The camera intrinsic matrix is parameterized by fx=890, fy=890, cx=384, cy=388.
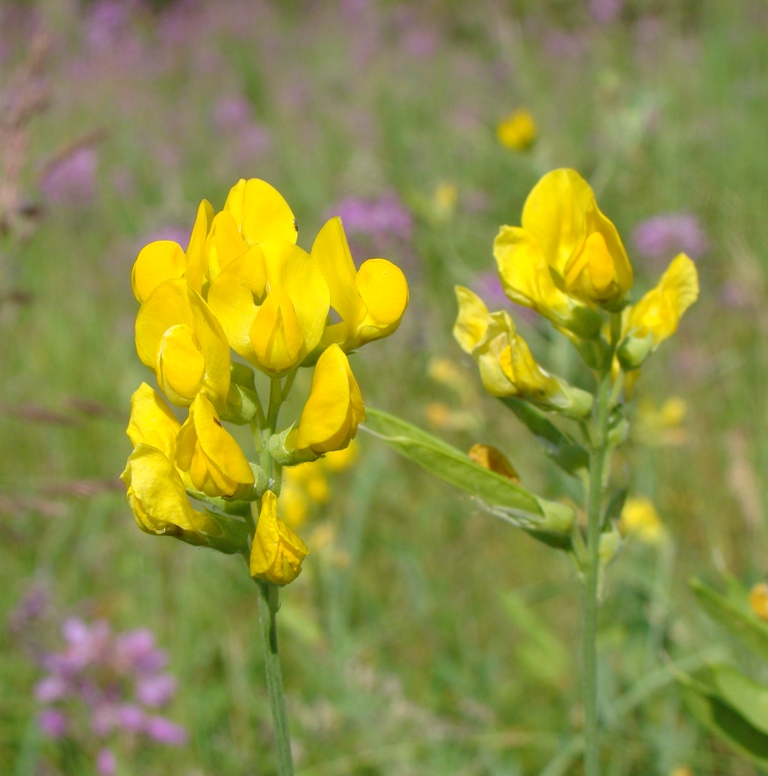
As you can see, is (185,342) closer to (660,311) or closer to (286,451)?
(286,451)

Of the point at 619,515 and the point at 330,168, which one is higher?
the point at 619,515

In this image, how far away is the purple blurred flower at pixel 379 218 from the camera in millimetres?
3582

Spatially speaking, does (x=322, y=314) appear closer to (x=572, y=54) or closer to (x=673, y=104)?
(x=673, y=104)

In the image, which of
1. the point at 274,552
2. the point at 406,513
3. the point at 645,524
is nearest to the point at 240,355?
the point at 274,552

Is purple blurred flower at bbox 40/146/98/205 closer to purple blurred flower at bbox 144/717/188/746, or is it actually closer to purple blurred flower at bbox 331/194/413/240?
purple blurred flower at bbox 331/194/413/240

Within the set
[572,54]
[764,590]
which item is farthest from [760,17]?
[764,590]

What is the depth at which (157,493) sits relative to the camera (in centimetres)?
69

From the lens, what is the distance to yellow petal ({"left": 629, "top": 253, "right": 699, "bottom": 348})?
2.98ft

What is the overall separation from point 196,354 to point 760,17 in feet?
22.0

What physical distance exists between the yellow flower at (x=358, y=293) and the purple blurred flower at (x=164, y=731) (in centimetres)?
123

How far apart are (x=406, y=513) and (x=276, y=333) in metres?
1.95

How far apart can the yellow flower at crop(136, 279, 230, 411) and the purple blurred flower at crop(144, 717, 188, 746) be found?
1234mm

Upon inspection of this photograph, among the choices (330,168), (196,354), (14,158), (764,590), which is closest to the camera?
(196,354)

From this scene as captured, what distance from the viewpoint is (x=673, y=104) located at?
4941 millimetres
